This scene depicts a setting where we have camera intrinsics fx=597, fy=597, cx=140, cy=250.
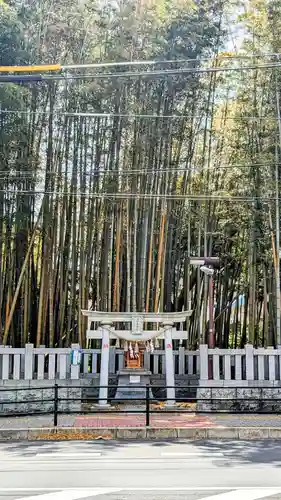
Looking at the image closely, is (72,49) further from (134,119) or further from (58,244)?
(58,244)

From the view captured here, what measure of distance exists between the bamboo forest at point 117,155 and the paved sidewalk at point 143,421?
2.09 meters

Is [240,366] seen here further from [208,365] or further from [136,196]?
[136,196]

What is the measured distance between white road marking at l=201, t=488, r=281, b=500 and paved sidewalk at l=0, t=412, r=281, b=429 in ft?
10.2

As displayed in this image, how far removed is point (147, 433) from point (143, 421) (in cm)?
92

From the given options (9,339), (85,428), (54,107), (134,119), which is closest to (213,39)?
(134,119)

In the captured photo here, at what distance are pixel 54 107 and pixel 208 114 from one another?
2826 millimetres

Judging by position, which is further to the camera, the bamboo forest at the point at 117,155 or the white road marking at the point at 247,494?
the bamboo forest at the point at 117,155

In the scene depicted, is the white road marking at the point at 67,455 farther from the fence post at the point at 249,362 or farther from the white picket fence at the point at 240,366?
the fence post at the point at 249,362

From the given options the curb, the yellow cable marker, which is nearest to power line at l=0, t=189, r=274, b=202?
the yellow cable marker

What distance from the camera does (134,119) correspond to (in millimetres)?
10453

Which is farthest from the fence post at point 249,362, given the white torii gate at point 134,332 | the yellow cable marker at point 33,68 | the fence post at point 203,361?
the yellow cable marker at point 33,68

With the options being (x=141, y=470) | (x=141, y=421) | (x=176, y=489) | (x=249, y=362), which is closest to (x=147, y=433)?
(x=141, y=421)

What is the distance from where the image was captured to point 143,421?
7953 mm

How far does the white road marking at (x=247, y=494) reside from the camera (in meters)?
3.97
